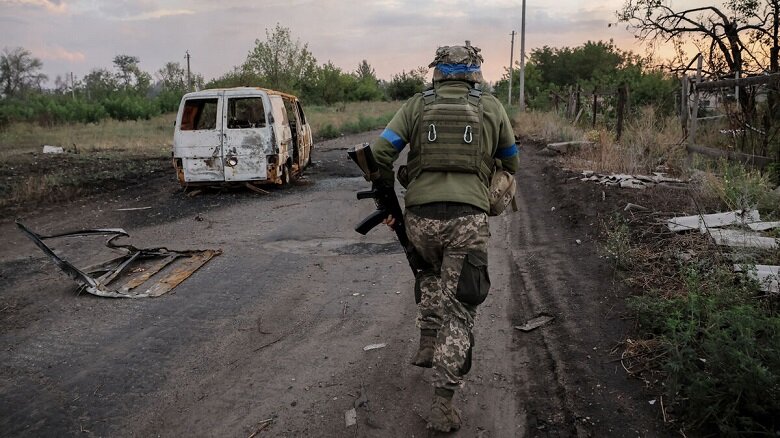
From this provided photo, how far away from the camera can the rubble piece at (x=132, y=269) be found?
502 centimetres

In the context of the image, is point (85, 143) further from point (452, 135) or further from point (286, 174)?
point (452, 135)

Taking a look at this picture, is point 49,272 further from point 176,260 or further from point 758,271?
point 758,271

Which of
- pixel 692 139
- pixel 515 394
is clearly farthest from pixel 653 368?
pixel 692 139

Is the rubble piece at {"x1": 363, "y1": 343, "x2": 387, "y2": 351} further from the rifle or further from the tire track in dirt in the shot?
the tire track in dirt

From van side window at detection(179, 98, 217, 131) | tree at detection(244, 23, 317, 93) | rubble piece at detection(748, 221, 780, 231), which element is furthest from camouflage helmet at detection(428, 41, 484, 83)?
tree at detection(244, 23, 317, 93)

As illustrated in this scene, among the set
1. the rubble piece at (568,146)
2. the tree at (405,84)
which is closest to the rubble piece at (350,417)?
the rubble piece at (568,146)

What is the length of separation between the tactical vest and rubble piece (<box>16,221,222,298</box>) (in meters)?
3.18

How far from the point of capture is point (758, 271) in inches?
151

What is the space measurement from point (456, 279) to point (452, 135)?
0.76 meters

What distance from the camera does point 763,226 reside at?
4934 millimetres

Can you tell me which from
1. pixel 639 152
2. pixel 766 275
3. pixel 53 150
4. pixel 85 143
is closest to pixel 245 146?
pixel 639 152

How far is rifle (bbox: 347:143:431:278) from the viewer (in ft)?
10.1

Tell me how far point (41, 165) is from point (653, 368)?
580 inches

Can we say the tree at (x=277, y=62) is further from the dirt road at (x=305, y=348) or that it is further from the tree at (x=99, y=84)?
the dirt road at (x=305, y=348)
